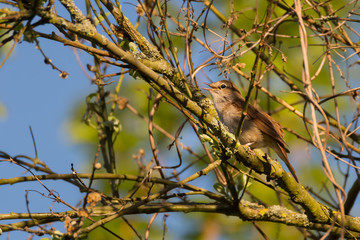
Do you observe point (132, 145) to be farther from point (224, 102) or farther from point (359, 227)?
point (359, 227)

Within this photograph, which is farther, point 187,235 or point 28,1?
point 187,235

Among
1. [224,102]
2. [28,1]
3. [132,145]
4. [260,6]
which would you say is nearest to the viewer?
[28,1]

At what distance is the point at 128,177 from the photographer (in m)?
3.26

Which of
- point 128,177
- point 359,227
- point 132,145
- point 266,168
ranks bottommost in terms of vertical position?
point 359,227

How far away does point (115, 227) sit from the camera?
4.99m

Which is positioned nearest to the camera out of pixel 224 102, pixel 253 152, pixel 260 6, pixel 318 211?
pixel 253 152

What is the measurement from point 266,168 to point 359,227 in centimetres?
101

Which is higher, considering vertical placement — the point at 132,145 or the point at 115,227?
the point at 132,145

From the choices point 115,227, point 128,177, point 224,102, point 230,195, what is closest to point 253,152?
point 230,195

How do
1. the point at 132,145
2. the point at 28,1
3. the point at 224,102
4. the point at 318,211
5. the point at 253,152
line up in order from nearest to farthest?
the point at 28,1, the point at 253,152, the point at 318,211, the point at 224,102, the point at 132,145

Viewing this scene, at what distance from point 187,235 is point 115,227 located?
1.12 metres

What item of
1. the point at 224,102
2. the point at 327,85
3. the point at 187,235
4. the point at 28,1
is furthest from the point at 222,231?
the point at 28,1

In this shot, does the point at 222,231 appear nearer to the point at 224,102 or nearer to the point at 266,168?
the point at 224,102

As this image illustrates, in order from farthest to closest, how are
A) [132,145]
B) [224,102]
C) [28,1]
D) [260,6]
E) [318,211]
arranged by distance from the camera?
[132,145], [260,6], [224,102], [318,211], [28,1]
